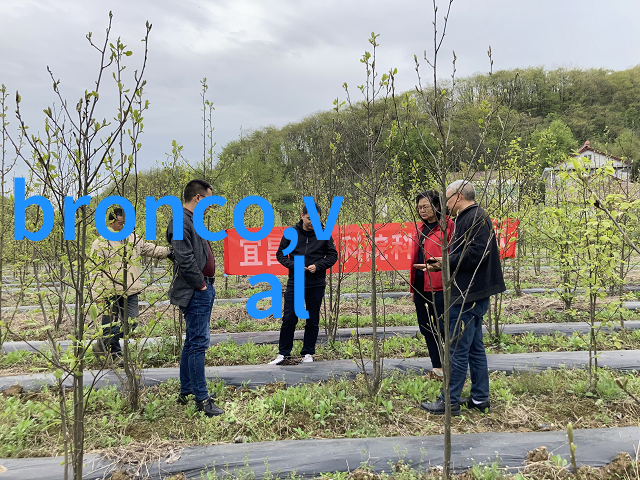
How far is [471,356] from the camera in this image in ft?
9.77

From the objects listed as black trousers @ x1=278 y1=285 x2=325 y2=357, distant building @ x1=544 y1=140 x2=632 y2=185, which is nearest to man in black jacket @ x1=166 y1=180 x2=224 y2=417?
black trousers @ x1=278 y1=285 x2=325 y2=357

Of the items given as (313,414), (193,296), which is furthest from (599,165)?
(193,296)

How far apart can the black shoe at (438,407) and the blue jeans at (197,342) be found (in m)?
1.77

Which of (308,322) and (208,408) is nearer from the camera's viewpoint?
(208,408)

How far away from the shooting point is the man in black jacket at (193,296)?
292cm

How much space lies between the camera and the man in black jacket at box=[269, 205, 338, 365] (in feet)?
13.3

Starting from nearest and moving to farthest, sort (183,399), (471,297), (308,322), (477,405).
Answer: (471,297)
(477,405)
(183,399)
(308,322)

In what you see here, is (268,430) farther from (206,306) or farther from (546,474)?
(546,474)

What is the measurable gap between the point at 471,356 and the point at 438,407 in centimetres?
48

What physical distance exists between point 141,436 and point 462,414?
94.5 inches

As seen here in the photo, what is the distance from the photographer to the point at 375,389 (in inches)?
122

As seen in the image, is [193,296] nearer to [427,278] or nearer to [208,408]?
[208,408]

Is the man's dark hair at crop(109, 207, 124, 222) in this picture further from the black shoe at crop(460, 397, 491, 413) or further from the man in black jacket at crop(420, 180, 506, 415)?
the black shoe at crop(460, 397, 491, 413)

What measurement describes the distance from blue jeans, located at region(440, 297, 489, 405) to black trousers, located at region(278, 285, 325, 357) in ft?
5.11
